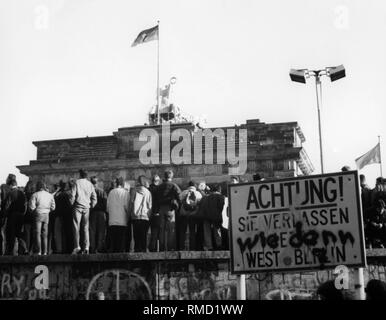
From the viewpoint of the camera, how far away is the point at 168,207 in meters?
12.5

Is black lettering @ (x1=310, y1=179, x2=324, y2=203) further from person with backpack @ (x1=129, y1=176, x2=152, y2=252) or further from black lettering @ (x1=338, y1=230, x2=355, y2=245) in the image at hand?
person with backpack @ (x1=129, y1=176, x2=152, y2=252)

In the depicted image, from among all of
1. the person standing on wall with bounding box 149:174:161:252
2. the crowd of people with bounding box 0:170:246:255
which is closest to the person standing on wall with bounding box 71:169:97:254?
the crowd of people with bounding box 0:170:246:255

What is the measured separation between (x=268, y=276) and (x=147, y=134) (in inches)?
1256

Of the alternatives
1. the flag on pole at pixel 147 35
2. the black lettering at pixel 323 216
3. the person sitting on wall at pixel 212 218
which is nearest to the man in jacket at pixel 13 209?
the person sitting on wall at pixel 212 218

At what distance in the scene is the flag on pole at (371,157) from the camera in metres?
27.5

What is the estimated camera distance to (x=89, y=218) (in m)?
13.1

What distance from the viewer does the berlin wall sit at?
1164 centimetres

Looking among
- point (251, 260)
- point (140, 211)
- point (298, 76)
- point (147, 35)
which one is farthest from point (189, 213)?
point (147, 35)

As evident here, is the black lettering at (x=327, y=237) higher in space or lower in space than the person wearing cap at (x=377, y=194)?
lower

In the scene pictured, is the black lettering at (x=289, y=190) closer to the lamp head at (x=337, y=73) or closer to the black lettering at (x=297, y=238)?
the black lettering at (x=297, y=238)

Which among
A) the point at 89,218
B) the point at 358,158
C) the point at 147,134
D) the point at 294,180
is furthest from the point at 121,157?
the point at 294,180

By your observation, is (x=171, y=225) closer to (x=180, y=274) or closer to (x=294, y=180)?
(x=180, y=274)

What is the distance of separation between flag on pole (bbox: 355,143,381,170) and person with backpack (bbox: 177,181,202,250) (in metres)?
16.5

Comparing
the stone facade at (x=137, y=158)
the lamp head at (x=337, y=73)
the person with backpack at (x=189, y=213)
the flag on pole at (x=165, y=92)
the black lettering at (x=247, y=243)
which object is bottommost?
the black lettering at (x=247, y=243)
